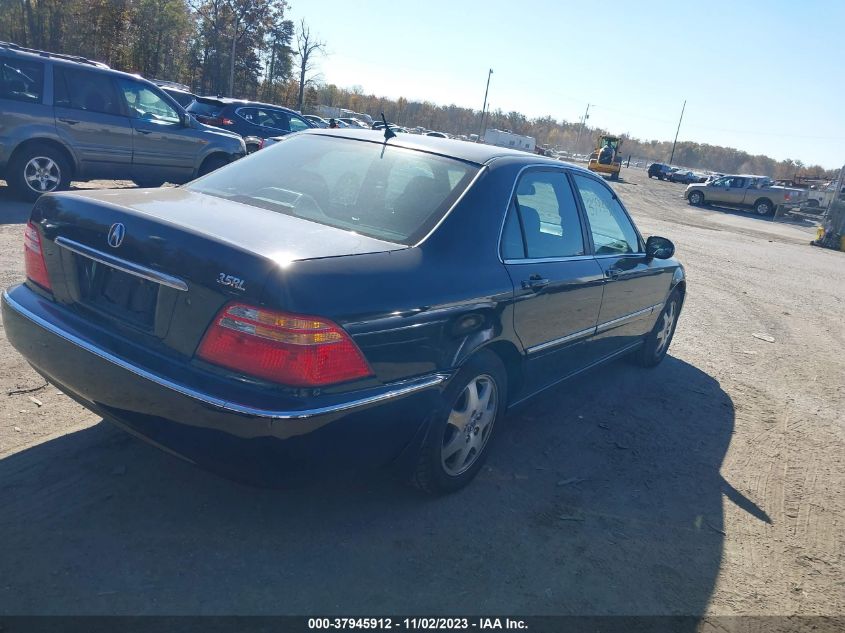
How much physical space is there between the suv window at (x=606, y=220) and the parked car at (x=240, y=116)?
11.9 metres

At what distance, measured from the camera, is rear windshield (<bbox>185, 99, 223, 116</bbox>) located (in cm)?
1525

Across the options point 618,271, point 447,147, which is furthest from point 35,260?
point 618,271

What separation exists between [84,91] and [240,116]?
6337mm

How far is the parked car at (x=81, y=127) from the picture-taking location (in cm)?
866

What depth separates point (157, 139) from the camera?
9.95 metres

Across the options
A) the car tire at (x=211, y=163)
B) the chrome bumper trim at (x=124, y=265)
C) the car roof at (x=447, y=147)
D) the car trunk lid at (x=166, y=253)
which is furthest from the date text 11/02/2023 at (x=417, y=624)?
the car tire at (x=211, y=163)

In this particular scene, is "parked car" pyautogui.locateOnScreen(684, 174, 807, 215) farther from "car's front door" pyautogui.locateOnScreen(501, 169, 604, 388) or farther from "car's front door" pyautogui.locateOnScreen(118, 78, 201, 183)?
"car's front door" pyautogui.locateOnScreen(501, 169, 604, 388)

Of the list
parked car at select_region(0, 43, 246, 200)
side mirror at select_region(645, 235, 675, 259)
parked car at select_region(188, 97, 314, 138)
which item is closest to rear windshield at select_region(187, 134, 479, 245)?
side mirror at select_region(645, 235, 675, 259)

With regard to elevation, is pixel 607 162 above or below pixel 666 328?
above

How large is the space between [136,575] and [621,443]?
307 cm

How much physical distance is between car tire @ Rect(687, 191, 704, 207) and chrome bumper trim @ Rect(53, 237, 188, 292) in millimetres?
35918

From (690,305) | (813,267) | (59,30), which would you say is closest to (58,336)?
(690,305)

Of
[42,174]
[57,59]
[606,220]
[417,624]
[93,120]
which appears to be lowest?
[417,624]

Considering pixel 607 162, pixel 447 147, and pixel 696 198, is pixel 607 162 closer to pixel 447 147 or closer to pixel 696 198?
pixel 696 198
